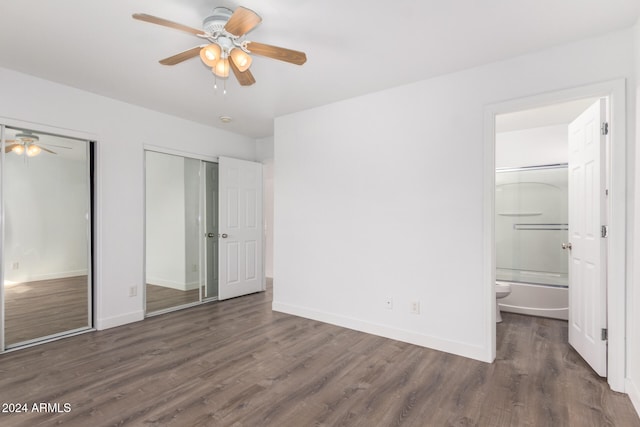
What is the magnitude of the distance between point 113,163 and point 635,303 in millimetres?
4757

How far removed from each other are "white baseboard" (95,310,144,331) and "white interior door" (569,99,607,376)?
14.6 ft

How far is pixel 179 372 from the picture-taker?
2.57 metres

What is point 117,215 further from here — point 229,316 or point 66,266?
point 229,316

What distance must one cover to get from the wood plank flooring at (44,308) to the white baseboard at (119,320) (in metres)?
0.13

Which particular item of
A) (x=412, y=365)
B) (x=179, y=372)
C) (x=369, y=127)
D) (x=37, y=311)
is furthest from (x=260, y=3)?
(x=37, y=311)

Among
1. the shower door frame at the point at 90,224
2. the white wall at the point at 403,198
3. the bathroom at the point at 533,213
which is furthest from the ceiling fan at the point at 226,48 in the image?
the bathroom at the point at 533,213

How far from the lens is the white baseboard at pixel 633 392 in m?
2.04

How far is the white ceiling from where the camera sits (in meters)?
2.07

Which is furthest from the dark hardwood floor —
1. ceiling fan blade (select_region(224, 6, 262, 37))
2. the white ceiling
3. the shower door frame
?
ceiling fan blade (select_region(224, 6, 262, 37))

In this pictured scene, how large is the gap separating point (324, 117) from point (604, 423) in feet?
11.3

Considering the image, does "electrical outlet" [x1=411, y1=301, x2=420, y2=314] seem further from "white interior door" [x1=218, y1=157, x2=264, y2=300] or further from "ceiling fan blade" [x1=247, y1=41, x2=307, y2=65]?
"white interior door" [x1=218, y1=157, x2=264, y2=300]

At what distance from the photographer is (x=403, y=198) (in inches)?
128

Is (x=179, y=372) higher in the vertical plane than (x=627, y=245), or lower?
lower

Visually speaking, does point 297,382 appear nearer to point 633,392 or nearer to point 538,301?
point 633,392
